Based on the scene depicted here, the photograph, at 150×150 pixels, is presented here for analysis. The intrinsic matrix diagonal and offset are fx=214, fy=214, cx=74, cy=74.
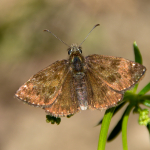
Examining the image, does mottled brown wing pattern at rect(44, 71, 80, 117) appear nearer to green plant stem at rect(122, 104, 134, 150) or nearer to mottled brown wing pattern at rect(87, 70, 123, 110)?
mottled brown wing pattern at rect(87, 70, 123, 110)

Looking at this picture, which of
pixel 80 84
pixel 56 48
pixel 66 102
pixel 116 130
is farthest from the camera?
pixel 56 48

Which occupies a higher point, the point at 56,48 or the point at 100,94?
the point at 56,48

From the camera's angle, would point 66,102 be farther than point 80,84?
No

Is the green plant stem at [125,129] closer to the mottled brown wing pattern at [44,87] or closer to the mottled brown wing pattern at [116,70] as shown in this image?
the mottled brown wing pattern at [116,70]

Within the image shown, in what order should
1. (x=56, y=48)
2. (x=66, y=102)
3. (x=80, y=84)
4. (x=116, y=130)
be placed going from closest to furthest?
(x=66, y=102) < (x=80, y=84) < (x=116, y=130) < (x=56, y=48)

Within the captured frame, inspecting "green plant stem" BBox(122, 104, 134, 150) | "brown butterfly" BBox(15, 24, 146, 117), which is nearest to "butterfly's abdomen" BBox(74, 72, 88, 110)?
"brown butterfly" BBox(15, 24, 146, 117)

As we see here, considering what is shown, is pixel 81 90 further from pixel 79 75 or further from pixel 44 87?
pixel 44 87

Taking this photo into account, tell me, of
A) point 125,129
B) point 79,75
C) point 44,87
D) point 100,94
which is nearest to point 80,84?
point 79,75

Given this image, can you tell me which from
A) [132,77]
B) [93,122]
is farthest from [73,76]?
[93,122]
